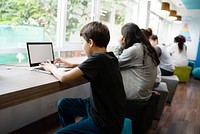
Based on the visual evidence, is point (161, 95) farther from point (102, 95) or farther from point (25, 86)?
point (25, 86)

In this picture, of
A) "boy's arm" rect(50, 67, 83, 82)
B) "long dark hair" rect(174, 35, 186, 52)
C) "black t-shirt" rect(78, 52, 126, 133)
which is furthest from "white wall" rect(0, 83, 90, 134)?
"long dark hair" rect(174, 35, 186, 52)

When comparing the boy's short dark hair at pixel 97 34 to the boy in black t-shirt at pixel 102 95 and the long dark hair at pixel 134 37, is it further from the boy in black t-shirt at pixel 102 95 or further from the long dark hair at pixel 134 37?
the long dark hair at pixel 134 37

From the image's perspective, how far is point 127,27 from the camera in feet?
6.72

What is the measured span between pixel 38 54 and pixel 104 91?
3.28 ft

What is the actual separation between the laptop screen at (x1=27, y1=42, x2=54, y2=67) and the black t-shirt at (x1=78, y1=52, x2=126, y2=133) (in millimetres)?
848

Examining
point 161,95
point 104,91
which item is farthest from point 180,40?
point 104,91

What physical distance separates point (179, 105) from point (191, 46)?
574cm

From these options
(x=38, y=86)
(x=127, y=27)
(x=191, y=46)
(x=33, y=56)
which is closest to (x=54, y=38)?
(x=33, y=56)

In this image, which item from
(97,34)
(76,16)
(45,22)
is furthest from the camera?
(76,16)

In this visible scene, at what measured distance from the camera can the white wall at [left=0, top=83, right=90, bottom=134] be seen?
6.70 feet

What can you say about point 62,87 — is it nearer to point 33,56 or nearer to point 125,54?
point 33,56

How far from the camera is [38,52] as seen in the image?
2.00 metres

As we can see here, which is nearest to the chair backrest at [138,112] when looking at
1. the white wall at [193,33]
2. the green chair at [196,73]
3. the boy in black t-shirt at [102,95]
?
the boy in black t-shirt at [102,95]

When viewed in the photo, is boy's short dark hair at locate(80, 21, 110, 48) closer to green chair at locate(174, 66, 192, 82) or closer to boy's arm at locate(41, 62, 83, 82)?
boy's arm at locate(41, 62, 83, 82)
